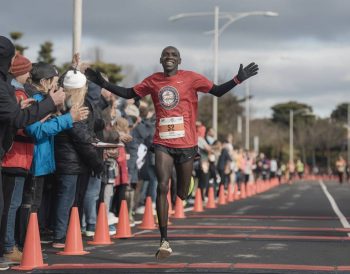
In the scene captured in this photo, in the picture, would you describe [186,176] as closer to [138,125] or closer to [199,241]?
[199,241]

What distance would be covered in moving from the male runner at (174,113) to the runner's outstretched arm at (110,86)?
0.05m

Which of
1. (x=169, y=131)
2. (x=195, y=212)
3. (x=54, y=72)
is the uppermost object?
(x=54, y=72)

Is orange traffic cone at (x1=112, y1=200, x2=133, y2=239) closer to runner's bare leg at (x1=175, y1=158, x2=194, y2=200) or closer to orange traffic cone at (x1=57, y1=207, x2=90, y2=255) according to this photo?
orange traffic cone at (x1=57, y1=207, x2=90, y2=255)

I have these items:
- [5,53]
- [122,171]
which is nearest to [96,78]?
[5,53]

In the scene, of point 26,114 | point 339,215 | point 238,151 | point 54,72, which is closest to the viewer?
point 26,114

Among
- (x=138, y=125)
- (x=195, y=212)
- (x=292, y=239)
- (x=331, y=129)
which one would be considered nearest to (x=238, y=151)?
(x=195, y=212)

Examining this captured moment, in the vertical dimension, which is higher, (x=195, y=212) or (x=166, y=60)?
(x=166, y=60)

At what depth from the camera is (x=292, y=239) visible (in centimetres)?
976

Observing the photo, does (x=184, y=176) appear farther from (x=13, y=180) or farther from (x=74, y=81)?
(x=13, y=180)

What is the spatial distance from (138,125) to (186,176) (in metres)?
5.71

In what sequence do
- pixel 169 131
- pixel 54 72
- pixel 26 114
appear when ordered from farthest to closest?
pixel 54 72 < pixel 169 131 < pixel 26 114

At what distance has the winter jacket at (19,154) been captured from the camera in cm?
745

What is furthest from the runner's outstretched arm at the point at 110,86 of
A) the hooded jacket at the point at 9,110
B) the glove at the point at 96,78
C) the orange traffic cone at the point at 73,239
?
the hooded jacket at the point at 9,110

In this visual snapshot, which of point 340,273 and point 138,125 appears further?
point 138,125
